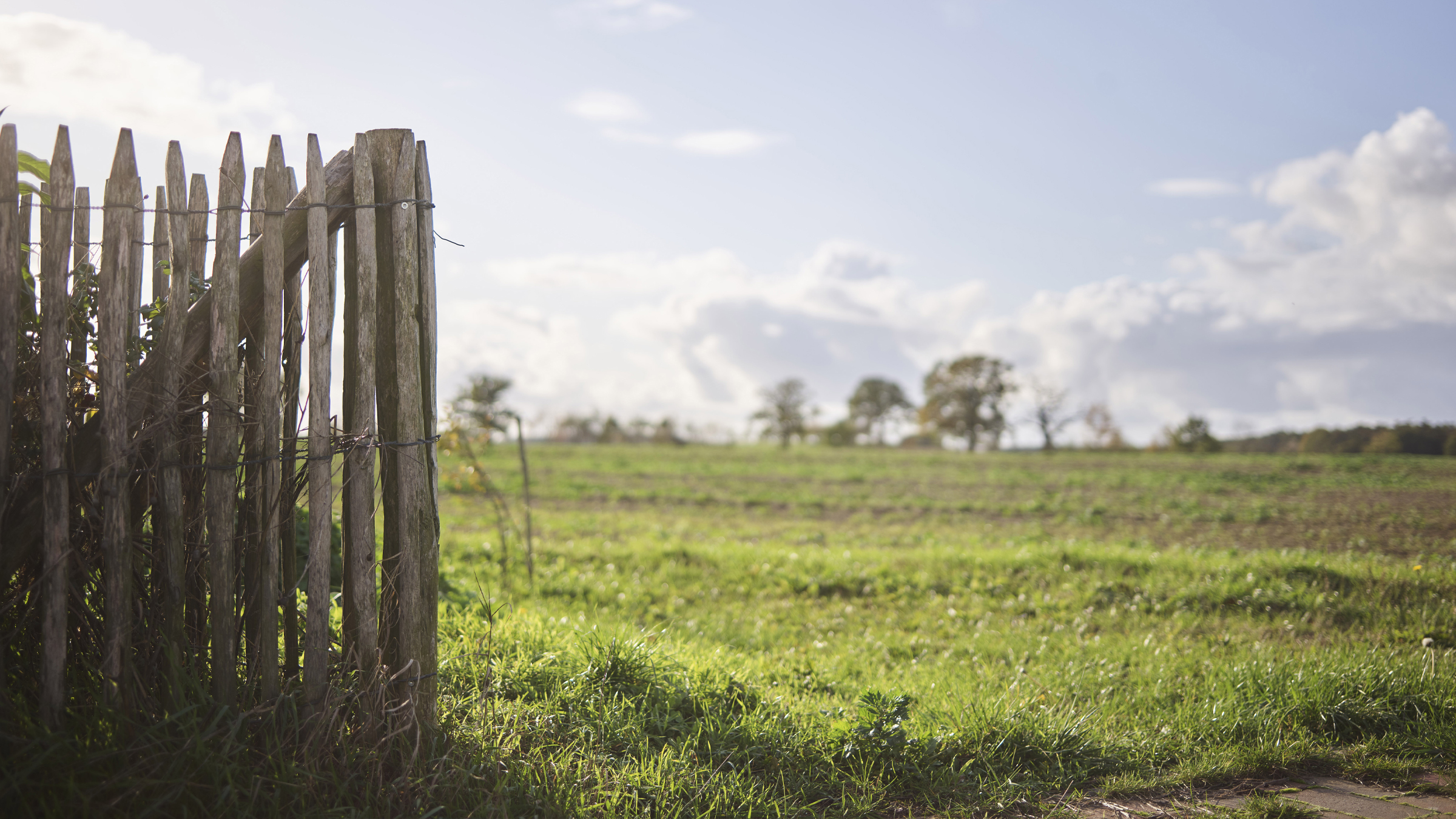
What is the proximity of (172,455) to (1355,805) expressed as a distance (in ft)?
19.0

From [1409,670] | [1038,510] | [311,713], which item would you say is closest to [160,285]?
[311,713]

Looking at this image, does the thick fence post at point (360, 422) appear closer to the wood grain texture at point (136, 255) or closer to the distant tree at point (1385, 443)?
the wood grain texture at point (136, 255)

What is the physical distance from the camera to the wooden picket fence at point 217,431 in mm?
3047

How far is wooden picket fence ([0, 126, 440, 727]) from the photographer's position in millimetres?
3047

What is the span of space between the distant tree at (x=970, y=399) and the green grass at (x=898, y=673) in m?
44.8

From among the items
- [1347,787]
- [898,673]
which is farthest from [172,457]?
[1347,787]

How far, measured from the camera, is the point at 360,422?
3434 millimetres

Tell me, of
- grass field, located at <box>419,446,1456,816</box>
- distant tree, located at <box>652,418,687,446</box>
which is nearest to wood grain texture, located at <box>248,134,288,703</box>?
grass field, located at <box>419,446,1456,816</box>

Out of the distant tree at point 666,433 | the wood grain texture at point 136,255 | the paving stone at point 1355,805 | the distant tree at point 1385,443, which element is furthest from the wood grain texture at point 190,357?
the distant tree at point 666,433

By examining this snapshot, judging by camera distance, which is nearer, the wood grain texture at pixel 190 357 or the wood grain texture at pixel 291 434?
the wood grain texture at pixel 190 357

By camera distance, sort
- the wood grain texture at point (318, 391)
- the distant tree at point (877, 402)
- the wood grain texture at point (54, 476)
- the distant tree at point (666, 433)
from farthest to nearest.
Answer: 1. the distant tree at point (877, 402)
2. the distant tree at point (666, 433)
3. the wood grain texture at point (318, 391)
4. the wood grain texture at point (54, 476)

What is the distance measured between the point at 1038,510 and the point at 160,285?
58.0ft

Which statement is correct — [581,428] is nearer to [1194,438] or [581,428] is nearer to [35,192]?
[1194,438]

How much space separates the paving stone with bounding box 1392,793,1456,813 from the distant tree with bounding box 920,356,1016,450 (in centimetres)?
5606
